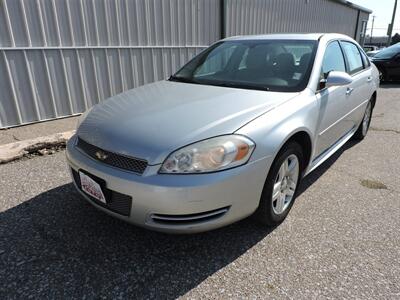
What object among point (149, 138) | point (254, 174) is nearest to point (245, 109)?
point (254, 174)

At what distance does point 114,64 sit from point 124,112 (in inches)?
144

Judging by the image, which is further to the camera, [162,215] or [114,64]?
[114,64]

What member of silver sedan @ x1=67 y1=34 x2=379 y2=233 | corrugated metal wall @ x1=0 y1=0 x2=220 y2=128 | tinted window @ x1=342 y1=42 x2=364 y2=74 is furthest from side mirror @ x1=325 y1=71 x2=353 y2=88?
corrugated metal wall @ x1=0 y1=0 x2=220 y2=128

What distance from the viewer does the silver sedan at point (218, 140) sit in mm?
1952

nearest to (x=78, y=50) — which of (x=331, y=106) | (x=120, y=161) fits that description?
(x=120, y=161)

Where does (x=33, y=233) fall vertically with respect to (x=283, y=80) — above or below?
below

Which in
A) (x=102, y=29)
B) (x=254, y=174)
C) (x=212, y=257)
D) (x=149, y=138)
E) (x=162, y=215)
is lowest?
(x=212, y=257)

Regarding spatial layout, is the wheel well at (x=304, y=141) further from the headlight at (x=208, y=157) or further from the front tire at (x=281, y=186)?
the headlight at (x=208, y=157)

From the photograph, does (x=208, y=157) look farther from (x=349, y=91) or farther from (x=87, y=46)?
(x=87, y=46)

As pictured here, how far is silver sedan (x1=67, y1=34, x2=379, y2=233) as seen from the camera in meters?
1.95

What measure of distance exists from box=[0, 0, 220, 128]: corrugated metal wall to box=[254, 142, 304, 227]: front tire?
4163 mm

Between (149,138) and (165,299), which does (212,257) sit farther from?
(149,138)

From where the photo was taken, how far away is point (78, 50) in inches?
206

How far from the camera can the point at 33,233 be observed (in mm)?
2490
